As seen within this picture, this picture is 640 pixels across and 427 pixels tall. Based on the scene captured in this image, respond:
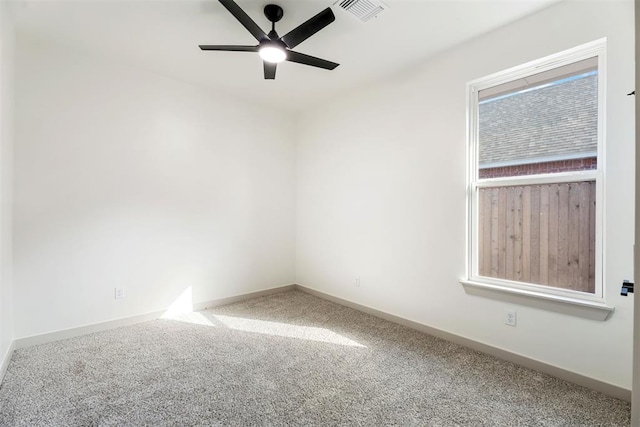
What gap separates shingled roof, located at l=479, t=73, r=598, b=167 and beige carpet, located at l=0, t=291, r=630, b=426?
5.29ft

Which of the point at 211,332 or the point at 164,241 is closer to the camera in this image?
the point at 211,332

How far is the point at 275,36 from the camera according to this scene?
204 centimetres

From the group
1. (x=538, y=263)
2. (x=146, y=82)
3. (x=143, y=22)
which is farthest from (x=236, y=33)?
(x=538, y=263)

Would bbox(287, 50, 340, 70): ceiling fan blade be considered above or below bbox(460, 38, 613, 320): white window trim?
above

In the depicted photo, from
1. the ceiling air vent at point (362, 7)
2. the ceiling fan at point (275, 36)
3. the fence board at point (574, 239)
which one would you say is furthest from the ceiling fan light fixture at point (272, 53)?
the fence board at point (574, 239)

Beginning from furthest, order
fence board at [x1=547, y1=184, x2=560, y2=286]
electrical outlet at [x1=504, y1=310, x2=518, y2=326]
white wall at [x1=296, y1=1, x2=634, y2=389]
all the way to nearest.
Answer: electrical outlet at [x1=504, y1=310, x2=518, y2=326]
fence board at [x1=547, y1=184, x2=560, y2=286]
white wall at [x1=296, y1=1, x2=634, y2=389]

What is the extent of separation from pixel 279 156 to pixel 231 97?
0.97m

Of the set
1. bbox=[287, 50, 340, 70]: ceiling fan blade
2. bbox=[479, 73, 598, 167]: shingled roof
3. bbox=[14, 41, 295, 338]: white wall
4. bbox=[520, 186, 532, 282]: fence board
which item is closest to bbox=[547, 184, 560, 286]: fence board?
bbox=[520, 186, 532, 282]: fence board

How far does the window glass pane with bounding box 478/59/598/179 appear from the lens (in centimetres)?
204

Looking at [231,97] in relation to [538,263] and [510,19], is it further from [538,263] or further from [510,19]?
[538,263]

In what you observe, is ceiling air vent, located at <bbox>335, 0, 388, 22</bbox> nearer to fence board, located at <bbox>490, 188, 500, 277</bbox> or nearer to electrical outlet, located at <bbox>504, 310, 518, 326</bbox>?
fence board, located at <bbox>490, 188, 500, 277</bbox>

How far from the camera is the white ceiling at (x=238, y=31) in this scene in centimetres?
211

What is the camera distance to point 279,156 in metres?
4.25

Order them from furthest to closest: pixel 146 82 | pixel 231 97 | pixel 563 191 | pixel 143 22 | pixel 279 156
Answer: pixel 279 156 < pixel 231 97 < pixel 146 82 < pixel 143 22 < pixel 563 191
